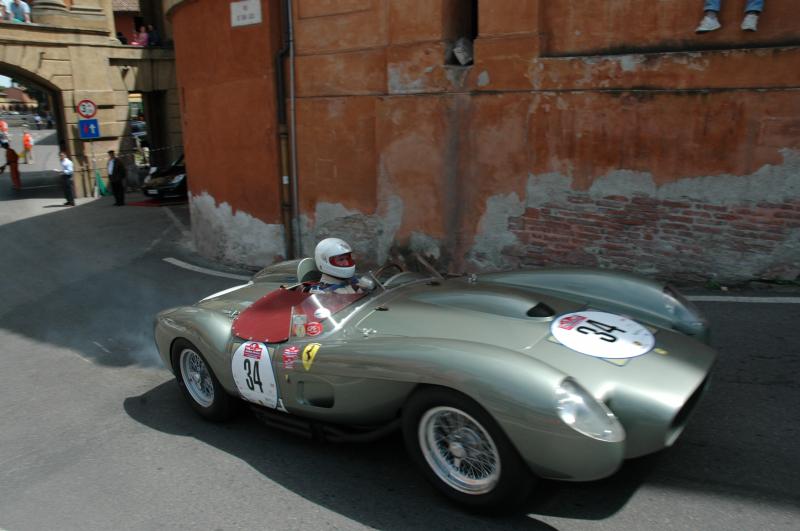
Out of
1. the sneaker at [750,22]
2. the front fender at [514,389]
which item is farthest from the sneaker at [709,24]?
the front fender at [514,389]

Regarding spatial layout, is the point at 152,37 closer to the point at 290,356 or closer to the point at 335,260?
the point at 335,260

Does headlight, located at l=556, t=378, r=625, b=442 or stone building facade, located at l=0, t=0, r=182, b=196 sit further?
stone building facade, located at l=0, t=0, r=182, b=196

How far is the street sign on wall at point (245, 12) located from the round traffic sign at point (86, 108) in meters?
12.1

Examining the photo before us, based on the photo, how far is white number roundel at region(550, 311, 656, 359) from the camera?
11.4 feet

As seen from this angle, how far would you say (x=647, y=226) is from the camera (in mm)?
7207

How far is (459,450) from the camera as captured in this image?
10.8 feet

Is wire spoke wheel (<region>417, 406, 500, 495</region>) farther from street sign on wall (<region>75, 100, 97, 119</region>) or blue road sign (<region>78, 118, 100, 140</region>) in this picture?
blue road sign (<region>78, 118, 100, 140</region>)

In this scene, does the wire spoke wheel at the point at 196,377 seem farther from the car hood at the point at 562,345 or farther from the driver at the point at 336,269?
the car hood at the point at 562,345

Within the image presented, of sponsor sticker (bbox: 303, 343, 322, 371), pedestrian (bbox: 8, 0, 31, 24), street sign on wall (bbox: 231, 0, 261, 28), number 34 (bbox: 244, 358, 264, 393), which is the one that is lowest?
number 34 (bbox: 244, 358, 264, 393)

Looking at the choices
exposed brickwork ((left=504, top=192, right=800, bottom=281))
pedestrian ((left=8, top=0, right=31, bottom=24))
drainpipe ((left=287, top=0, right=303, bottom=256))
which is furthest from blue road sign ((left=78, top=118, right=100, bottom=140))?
exposed brickwork ((left=504, top=192, right=800, bottom=281))

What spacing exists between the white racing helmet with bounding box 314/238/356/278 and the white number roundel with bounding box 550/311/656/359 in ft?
4.86

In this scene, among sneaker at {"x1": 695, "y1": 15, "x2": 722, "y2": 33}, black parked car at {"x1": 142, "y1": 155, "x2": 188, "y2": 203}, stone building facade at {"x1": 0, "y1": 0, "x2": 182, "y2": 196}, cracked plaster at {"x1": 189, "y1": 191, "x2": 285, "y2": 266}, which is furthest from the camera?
stone building facade at {"x1": 0, "y1": 0, "x2": 182, "y2": 196}

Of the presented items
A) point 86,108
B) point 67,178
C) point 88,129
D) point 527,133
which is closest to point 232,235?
point 527,133

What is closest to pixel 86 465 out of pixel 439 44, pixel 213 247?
pixel 439 44
